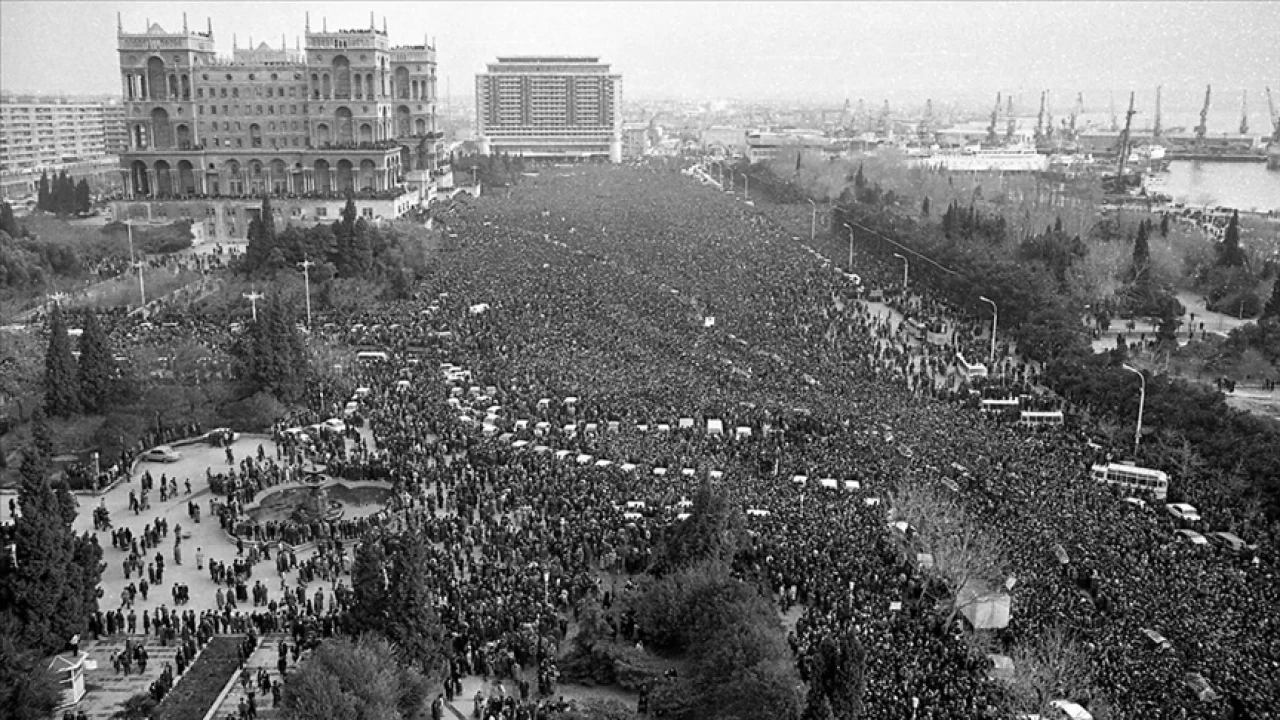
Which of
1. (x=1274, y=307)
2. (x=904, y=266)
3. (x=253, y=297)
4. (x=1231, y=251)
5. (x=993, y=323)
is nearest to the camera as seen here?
(x=253, y=297)

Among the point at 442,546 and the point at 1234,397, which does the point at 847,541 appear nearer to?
the point at 442,546

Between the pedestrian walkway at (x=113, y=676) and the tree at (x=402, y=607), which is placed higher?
the tree at (x=402, y=607)

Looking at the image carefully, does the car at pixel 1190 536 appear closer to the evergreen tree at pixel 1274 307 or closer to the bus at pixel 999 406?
the bus at pixel 999 406

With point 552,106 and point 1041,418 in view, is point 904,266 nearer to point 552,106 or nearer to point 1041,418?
point 1041,418

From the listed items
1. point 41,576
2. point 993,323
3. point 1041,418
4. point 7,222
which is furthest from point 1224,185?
point 41,576

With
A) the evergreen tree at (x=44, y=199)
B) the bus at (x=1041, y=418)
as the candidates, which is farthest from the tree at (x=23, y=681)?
the evergreen tree at (x=44, y=199)

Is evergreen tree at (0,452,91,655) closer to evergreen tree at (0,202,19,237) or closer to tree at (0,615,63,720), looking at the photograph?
tree at (0,615,63,720)
